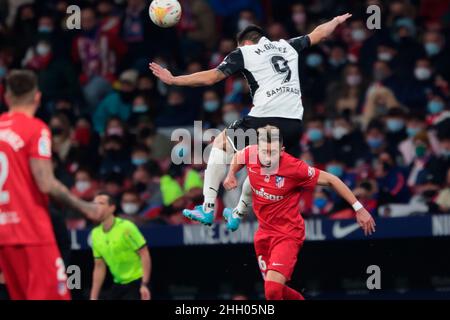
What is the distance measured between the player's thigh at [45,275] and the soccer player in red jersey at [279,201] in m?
3.31

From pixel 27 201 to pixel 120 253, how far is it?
5.70 metres

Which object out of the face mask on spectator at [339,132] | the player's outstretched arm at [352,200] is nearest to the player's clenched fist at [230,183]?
the player's outstretched arm at [352,200]

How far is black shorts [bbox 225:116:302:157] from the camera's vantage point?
1288 centimetres

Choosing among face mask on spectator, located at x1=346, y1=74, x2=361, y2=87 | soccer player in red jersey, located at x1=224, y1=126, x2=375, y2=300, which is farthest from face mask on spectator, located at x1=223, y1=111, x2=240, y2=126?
soccer player in red jersey, located at x1=224, y1=126, x2=375, y2=300

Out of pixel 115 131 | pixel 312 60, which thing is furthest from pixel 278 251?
pixel 312 60

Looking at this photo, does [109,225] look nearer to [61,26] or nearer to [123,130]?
[123,130]

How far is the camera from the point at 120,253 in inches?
593

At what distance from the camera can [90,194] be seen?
1806cm

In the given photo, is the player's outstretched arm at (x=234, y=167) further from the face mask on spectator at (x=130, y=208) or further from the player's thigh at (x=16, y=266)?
the face mask on spectator at (x=130, y=208)

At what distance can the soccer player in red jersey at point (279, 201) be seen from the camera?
1227cm

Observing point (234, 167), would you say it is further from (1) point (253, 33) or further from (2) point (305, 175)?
(1) point (253, 33)

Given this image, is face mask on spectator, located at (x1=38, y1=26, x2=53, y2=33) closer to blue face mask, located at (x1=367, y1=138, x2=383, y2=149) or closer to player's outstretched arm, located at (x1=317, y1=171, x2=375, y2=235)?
blue face mask, located at (x1=367, y1=138, x2=383, y2=149)

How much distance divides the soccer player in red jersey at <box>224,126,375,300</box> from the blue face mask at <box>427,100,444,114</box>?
6.10 m
